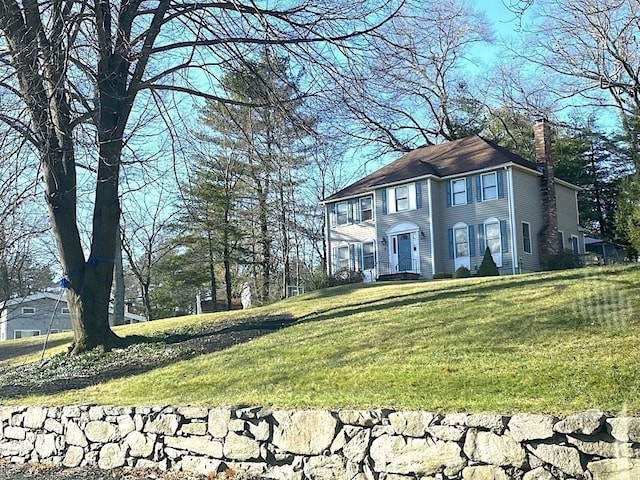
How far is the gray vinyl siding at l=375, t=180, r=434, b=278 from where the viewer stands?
2739cm

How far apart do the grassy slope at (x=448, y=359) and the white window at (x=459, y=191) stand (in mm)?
13288

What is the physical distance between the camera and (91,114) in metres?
12.3

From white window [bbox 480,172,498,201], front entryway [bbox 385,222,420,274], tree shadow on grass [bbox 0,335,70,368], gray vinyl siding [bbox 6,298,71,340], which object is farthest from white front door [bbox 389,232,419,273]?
gray vinyl siding [bbox 6,298,71,340]

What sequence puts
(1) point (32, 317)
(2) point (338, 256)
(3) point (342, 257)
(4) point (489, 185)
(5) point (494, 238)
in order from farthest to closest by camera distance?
(1) point (32, 317), (2) point (338, 256), (3) point (342, 257), (4) point (489, 185), (5) point (494, 238)

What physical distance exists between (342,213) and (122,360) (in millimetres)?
20075

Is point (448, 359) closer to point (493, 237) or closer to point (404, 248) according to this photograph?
point (493, 237)

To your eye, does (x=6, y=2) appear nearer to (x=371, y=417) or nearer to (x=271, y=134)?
(x=271, y=134)

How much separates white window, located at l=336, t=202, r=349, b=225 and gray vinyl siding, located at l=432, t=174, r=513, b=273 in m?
4.94

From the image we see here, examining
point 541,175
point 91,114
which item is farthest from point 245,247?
point 91,114

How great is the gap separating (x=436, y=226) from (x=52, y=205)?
17870 mm

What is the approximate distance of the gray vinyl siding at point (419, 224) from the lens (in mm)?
27391

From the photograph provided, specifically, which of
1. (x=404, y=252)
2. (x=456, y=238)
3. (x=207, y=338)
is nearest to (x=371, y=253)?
→ (x=404, y=252)

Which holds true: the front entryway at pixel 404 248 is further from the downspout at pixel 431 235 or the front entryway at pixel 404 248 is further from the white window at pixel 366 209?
the white window at pixel 366 209

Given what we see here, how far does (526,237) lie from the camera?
86.0 ft
